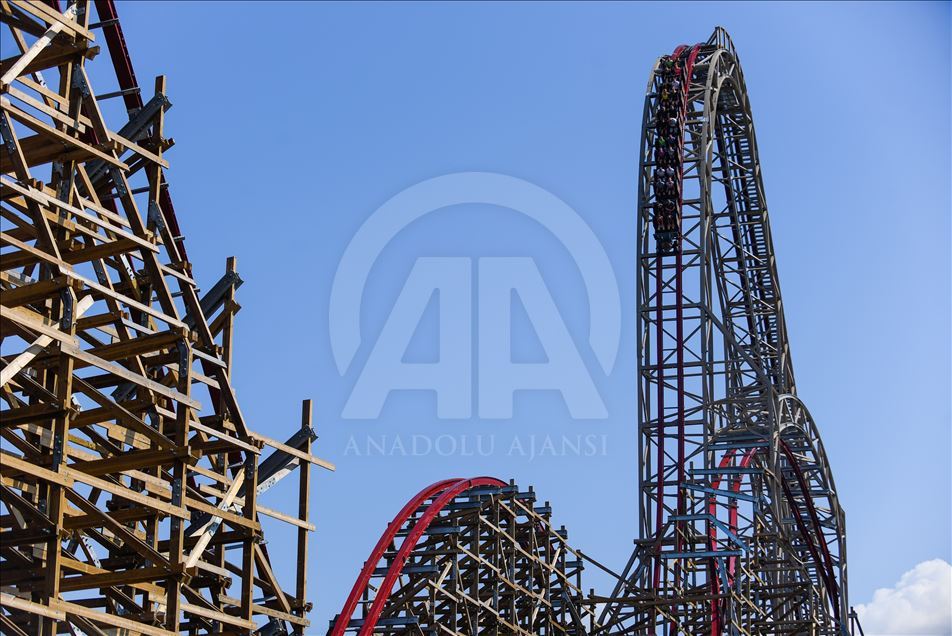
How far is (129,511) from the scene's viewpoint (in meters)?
18.3

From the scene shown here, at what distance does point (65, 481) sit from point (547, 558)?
17.9m

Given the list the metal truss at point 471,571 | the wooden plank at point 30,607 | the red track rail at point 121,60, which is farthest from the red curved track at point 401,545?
the wooden plank at point 30,607

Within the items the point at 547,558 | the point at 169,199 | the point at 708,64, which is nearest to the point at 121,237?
the point at 169,199

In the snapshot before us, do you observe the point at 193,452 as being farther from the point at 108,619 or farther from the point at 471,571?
the point at 471,571

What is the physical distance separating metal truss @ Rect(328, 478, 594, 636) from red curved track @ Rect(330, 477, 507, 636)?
17 millimetres

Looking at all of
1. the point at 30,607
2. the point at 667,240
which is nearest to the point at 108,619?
the point at 30,607

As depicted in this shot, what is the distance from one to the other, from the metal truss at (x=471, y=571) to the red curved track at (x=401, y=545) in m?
0.02

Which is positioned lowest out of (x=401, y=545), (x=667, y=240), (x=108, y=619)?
(x=108, y=619)

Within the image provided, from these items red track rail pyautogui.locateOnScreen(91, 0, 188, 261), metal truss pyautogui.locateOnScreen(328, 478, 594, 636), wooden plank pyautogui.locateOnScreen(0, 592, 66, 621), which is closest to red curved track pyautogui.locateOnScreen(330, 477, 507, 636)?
metal truss pyautogui.locateOnScreen(328, 478, 594, 636)

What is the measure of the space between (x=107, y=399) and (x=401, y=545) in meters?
11.1

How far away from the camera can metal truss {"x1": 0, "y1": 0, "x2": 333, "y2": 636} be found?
16.2 meters

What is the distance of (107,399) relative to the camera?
17.4m

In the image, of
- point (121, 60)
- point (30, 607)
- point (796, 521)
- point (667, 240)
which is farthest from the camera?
point (796, 521)

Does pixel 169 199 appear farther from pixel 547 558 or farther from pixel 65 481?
pixel 547 558
